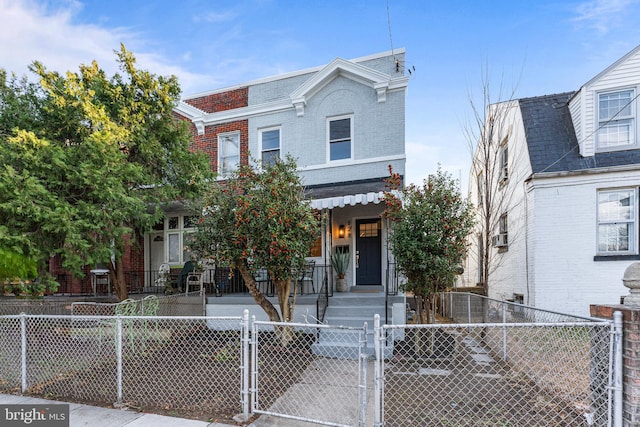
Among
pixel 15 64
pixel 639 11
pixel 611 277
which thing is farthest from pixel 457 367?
pixel 15 64

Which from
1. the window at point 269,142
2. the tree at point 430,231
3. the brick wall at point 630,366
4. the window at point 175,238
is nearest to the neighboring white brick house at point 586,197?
the tree at point 430,231

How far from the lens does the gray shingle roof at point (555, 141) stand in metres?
8.95

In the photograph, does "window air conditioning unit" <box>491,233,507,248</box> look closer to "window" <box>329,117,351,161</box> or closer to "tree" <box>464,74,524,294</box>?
"tree" <box>464,74,524,294</box>

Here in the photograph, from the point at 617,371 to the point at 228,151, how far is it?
1103cm

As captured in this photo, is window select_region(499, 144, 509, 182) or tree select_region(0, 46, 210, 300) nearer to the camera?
tree select_region(0, 46, 210, 300)

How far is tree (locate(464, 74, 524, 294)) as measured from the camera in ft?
27.1

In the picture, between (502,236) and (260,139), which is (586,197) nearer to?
(502,236)

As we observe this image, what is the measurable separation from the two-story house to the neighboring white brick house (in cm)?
423

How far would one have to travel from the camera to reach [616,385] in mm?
2912

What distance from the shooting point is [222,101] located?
11.8 metres

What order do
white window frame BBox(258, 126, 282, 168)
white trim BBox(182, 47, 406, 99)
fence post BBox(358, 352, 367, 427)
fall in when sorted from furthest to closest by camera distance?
1. white window frame BBox(258, 126, 282, 168)
2. white trim BBox(182, 47, 406, 99)
3. fence post BBox(358, 352, 367, 427)

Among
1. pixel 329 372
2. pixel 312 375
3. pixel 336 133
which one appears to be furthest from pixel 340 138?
pixel 312 375

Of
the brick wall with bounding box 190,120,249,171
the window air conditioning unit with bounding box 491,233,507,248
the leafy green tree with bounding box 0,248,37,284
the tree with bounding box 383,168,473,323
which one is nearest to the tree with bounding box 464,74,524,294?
the window air conditioning unit with bounding box 491,233,507,248

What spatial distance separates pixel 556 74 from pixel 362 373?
11473mm
